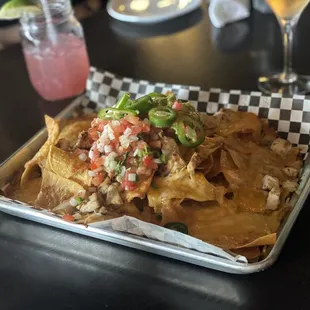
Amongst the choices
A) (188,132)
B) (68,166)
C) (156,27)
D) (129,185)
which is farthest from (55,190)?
(156,27)

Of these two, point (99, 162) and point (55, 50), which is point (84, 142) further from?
point (55, 50)

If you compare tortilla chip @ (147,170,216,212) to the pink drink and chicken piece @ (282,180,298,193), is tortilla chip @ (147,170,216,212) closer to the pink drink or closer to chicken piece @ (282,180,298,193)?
chicken piece @ (282,180,298,193)

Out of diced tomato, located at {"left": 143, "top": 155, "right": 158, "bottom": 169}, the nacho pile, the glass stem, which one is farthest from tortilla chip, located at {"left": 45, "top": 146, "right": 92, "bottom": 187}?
the glass stem

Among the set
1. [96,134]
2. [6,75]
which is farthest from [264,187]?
[6,75]

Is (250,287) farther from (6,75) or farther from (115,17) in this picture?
(115,17)

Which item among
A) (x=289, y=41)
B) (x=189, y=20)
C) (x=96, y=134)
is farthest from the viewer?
(x=189, y=20)

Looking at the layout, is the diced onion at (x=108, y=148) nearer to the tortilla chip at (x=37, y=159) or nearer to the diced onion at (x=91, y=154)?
the diced onion at (x=91, y=154)
